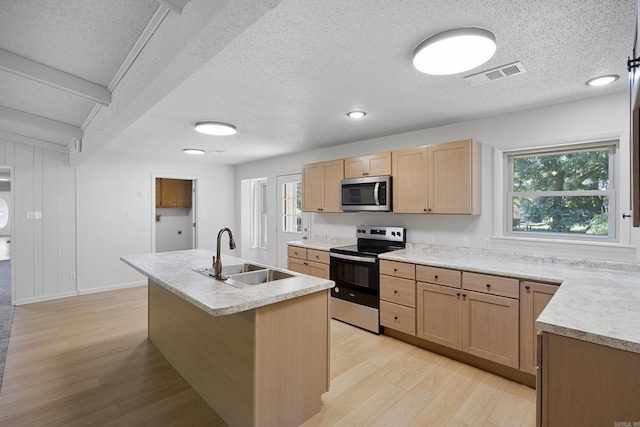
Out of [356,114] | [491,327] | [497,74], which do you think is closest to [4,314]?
[356,114]

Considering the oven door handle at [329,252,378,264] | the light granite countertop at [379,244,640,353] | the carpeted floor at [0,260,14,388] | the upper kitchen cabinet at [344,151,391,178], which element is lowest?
the carpeted floor at [0,260,14,388]

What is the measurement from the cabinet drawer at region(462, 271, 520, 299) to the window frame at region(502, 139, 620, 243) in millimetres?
829

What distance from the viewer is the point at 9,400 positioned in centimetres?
218

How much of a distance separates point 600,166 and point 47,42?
13.6 ft

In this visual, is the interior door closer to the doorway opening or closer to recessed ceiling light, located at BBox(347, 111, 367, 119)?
the doorway opening

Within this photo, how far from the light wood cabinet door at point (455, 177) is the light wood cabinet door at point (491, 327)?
891 mm

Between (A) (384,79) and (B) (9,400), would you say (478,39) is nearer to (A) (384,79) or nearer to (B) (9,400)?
(A) (384,79)

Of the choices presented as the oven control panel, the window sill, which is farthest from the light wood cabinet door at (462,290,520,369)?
the oven control panel

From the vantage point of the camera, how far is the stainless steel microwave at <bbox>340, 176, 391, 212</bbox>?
3.51 meters

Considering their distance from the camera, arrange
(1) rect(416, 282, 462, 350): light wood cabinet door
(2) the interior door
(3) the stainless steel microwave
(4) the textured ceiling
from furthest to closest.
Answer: (2) the interior door
(3) the stainless steel microwave
(1) rect(416, 282, 462, 350): light wood cabinet door
(4) the textured ceiling

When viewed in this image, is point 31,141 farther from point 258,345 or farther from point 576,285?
point 576,285

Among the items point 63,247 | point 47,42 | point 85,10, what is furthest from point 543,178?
point 63,247

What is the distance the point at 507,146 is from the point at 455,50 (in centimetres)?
171

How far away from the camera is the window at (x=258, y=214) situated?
668 centimetres
